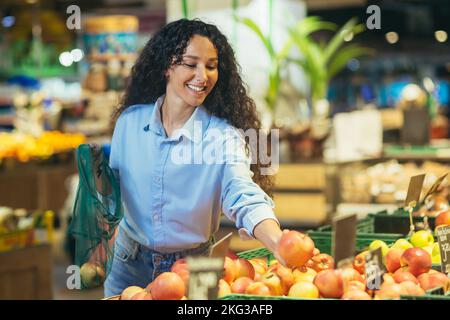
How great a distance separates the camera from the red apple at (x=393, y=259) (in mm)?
2811

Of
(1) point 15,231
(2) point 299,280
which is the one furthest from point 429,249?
(1) point 15,231

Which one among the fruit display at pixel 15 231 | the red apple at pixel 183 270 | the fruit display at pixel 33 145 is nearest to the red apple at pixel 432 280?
the red apple at pixel 183 270

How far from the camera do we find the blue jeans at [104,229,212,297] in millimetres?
3133

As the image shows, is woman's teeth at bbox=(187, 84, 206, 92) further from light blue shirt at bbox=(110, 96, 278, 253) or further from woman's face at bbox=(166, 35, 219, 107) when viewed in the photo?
Answer: light blue shirt at bbox=(110, 96, 278, 253)

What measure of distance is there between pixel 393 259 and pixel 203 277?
0.81 meters

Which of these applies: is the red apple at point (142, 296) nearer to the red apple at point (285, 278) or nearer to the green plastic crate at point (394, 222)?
the red apple at point (285, 278)

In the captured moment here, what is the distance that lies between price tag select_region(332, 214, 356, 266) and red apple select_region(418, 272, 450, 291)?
1.21 feet

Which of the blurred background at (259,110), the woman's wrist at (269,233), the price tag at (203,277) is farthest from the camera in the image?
the blurred background at (259,110)

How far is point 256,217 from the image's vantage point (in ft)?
8.73

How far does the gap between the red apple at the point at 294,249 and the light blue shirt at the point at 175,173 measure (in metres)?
0.38

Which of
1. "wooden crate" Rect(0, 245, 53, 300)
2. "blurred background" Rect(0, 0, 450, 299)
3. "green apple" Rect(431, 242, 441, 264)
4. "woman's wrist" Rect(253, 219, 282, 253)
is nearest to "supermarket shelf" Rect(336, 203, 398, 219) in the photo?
"blurred background" Rect(0, 0, 450, 299)

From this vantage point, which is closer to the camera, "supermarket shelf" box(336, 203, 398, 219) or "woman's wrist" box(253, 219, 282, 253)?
"woman's wrist" box(253, 219, 282, 253)

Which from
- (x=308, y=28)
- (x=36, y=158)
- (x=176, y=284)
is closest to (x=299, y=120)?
(x=308, y=28)
